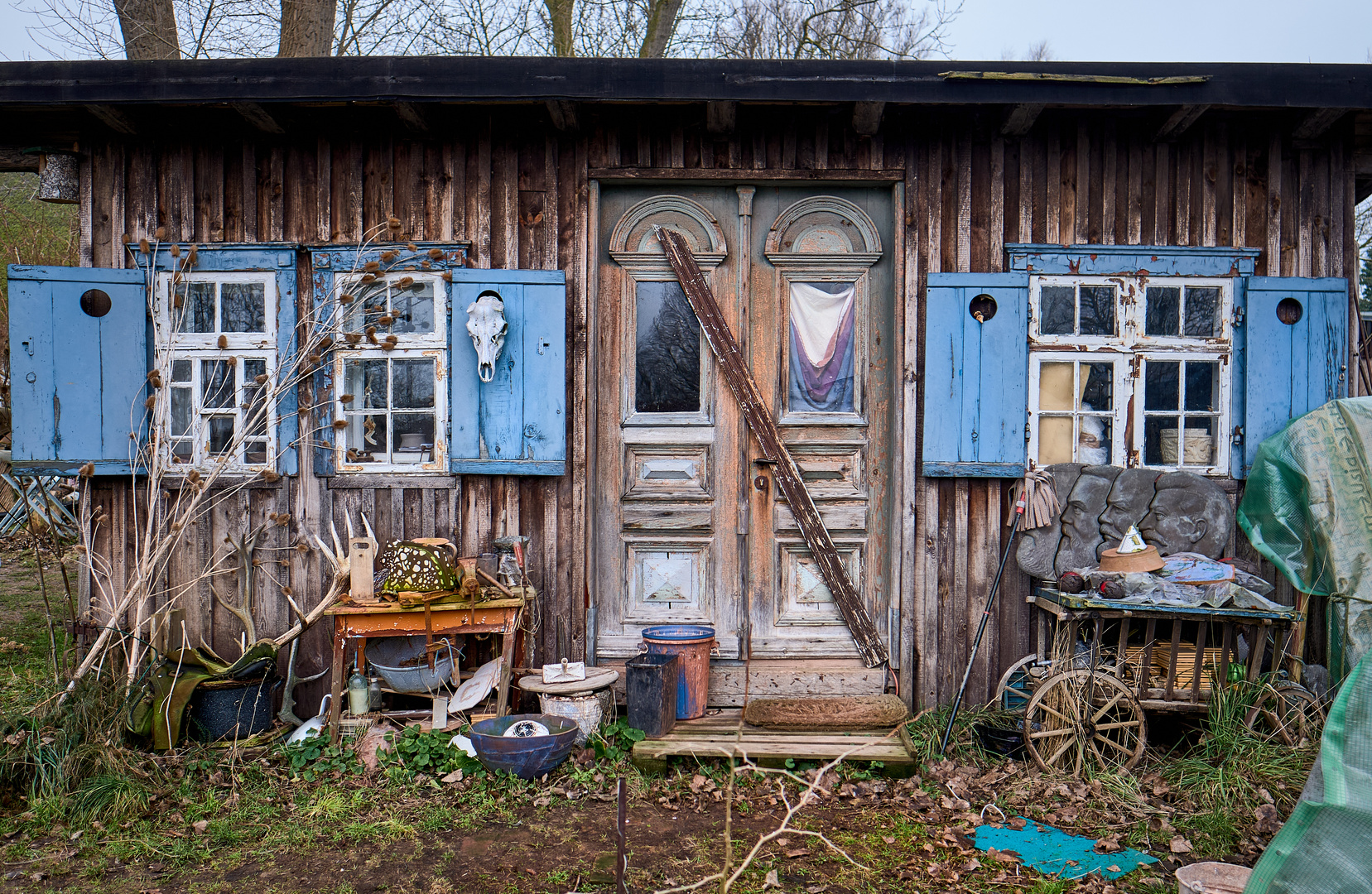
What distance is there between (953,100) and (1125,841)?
11.7 feet

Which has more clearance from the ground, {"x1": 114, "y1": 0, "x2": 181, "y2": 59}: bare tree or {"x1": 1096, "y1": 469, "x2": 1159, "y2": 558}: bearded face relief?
{"x1": 114, "y1": 0, "x2": 181, "y2": 59}: bare tree

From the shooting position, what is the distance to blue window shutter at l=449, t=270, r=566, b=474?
4773 millimetres

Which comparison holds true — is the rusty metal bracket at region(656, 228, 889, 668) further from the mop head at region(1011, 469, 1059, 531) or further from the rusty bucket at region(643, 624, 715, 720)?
the mop head at region(1011, 469, 1059, 531)

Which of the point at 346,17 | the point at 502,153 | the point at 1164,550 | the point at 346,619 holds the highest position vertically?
the point at 346,17

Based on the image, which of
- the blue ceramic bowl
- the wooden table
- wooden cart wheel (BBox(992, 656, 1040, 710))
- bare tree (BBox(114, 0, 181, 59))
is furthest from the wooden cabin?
bare tree (BBox(114, 0, 181, 59))

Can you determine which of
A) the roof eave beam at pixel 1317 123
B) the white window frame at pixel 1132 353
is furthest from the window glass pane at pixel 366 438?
the roof eave beam at pixel 1317 123

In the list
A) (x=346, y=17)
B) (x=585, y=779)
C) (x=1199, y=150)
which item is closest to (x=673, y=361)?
(x=585, y=779)

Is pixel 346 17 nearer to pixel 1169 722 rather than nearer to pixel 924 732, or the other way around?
pixel 924 732

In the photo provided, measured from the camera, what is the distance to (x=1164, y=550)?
4.64 meters

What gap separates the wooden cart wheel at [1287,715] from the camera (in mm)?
4031

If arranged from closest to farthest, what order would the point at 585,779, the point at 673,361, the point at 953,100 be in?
the point at 585,779 → the point at 953,100 → the point at 673,361

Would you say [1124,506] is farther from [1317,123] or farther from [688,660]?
[688,660]

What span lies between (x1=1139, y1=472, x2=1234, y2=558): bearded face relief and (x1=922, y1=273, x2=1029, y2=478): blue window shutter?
77 cm

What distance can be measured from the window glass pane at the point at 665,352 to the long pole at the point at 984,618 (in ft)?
6.30
